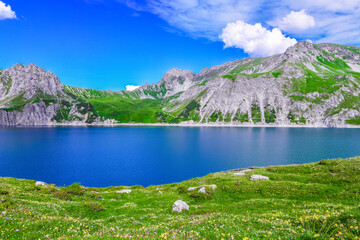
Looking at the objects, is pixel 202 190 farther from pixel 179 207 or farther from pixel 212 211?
pixel 212 211

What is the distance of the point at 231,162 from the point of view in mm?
91375

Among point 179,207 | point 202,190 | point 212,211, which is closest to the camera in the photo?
point 212,211

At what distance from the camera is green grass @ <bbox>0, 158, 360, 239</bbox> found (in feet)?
32.6

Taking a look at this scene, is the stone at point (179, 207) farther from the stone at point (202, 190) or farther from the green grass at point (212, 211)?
the stone at point (202, 190)

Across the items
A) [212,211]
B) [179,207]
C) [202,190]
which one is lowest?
[202,190]

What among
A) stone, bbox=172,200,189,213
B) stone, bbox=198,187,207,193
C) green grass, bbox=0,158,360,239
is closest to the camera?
green grass, bbox=0,158,360,239

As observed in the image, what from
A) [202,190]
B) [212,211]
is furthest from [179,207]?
[202,190]

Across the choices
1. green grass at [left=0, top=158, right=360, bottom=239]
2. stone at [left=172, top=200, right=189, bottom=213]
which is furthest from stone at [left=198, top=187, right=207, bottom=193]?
stone at [left=172, top=200, right=189, bottom=213]

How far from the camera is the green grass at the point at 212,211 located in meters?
9.95

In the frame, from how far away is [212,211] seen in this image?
2173 centimetres

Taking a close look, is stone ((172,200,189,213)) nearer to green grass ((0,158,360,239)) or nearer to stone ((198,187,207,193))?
green grass ((0,158,360,239))

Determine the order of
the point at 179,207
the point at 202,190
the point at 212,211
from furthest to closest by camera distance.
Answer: the point at 202,190
the point at 179,207
the point at 212,211

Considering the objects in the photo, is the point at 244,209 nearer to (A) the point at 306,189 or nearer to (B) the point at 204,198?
(B) the point at 204,198

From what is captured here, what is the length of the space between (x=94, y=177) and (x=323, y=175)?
7398 cm
